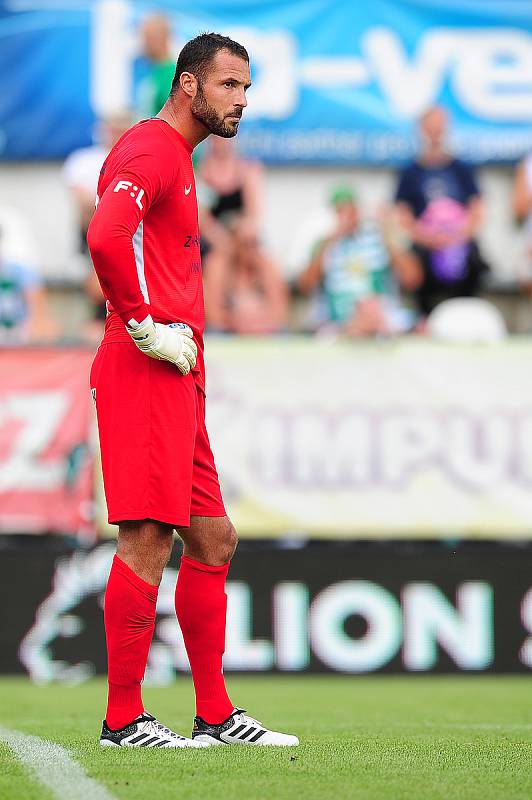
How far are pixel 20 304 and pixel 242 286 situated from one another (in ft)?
5.22

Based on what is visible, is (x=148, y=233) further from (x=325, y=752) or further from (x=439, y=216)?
(x=439, y=216)

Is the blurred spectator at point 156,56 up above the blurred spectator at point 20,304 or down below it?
above

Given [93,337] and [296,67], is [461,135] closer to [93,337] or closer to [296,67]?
[296,67]

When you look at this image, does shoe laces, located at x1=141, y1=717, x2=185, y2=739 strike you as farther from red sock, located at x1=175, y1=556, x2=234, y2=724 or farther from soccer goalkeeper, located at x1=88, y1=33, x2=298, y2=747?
red sock, located at x1=175, y1=556, x2=234, y2=724

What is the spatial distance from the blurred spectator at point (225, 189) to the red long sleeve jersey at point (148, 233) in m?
6.29

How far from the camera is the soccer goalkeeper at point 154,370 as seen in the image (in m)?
4.72

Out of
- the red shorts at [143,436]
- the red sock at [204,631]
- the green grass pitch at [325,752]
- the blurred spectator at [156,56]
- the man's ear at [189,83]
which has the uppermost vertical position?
the blurred spectator at [156,56]

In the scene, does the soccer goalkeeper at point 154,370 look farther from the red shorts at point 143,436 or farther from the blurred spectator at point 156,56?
the blurred spectator at point 156,56

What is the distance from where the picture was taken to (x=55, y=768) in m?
4.48

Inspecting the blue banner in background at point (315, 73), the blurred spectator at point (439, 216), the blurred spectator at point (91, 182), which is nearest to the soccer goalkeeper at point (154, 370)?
the blurred spectator at point (91, 182)

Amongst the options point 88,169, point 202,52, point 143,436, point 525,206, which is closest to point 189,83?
point 202,52

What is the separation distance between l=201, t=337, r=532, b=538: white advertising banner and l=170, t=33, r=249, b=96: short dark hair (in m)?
4.87

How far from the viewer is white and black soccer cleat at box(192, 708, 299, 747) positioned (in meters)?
5.07

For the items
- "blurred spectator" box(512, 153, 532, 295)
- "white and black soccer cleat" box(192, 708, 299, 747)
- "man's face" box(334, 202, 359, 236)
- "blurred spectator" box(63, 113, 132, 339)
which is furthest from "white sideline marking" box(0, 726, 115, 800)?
"blurred spectator" box(512, 153, 532, 295)
